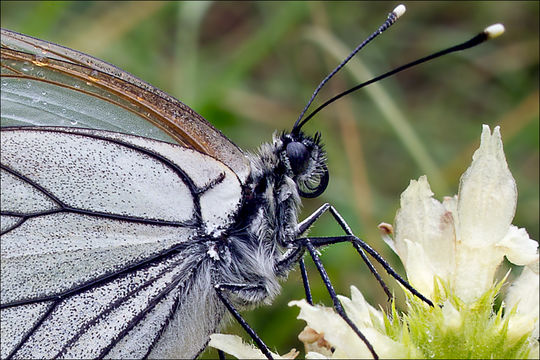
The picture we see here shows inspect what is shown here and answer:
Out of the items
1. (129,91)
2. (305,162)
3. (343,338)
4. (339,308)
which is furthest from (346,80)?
(343,338)

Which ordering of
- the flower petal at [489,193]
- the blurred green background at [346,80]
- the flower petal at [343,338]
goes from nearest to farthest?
the flower petal at [343,338], the flower petal at [489,193], the blurred green background at [346,80]

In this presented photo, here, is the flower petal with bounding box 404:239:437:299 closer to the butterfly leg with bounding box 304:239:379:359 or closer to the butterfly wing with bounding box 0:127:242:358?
the butterfly leg with bounding box 304:239:379:359

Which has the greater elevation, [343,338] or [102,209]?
[102,209]

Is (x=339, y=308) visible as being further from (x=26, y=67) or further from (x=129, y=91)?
(x=26, y=67)

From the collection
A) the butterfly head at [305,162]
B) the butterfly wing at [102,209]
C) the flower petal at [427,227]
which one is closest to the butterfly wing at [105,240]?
the butterfly wing at [102,209]

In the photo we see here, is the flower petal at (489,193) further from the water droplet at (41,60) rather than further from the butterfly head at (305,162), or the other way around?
the water droplet at (41,60)

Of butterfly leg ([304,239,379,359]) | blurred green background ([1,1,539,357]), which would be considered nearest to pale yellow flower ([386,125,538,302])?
butterfly leg ([304,239,379,359])
